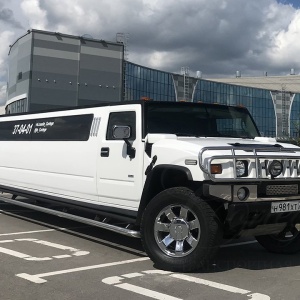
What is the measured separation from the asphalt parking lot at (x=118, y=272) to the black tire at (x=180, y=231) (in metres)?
0.18

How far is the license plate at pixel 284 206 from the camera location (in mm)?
5484

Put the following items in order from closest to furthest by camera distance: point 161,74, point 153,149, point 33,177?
point 153,149
point 33,177
point 161,74

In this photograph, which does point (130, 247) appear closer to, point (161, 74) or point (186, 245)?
point (186, 245)

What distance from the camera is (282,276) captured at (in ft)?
18.1

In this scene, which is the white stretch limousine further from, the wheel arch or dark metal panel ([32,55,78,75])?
dark metal panel ([32,55,78,75])

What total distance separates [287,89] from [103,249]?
111241 millimetres

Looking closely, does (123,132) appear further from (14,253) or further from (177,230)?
(14,253)

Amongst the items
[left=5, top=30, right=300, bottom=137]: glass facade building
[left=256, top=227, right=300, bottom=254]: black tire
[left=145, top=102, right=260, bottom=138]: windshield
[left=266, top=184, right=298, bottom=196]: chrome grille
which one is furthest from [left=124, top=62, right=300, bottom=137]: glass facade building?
[left=266, top=184, right=298, bottom=196]: chrome grille

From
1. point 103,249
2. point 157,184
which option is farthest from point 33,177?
point 157,184

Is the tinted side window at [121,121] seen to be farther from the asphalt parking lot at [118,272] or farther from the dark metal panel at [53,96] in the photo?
the dark metal panel at [53,96]

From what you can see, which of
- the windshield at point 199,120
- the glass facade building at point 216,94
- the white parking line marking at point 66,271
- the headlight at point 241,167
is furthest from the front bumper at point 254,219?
the glass facade building at point 216,94

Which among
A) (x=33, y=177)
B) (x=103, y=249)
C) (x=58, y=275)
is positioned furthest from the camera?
(x=33, y=177)

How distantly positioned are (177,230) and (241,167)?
1096mm

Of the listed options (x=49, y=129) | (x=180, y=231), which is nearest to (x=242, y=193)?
(x=180, y=231)
